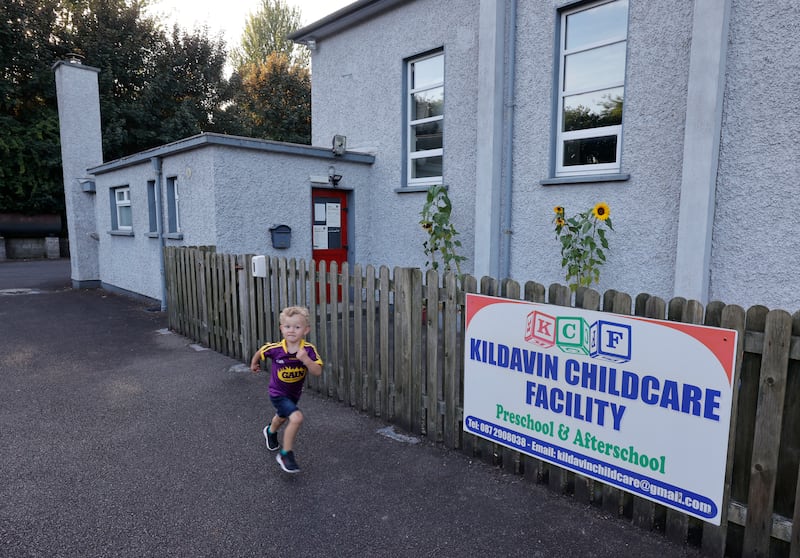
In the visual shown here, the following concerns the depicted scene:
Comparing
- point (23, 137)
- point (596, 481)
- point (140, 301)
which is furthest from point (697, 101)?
point (23, 137)

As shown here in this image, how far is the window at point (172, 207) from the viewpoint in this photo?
30.6 feet

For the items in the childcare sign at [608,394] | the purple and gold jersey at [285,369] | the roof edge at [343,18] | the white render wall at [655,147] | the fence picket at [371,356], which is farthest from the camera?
the roof edge at [343,18]

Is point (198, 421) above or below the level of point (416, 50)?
below

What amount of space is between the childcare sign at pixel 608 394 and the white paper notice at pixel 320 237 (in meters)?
5.98

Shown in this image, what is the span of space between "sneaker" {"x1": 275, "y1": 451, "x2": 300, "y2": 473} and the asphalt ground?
2.2 inches

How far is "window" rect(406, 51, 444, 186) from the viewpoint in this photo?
8.35 m

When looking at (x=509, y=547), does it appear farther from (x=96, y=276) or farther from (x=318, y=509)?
(x=96, y=276)

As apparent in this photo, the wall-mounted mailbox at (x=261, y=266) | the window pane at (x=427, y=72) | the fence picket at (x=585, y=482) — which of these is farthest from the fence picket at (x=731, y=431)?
the window pane at (x=427, y=72)

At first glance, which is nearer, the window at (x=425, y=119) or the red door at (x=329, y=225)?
the window at (x=425, y=119)

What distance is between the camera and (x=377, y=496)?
10.6 ft

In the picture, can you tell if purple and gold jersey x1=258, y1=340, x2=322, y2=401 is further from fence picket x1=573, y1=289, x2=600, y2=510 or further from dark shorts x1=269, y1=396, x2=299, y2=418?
fence picket x1=573, y1=289, x2=600, y2=510

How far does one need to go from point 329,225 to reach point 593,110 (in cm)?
489

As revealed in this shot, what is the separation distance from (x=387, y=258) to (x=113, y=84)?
21680 millimetres

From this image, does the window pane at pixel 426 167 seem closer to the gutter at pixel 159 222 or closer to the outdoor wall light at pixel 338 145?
the outdoor wall light at pixel 338 145
